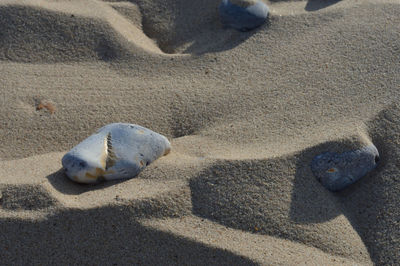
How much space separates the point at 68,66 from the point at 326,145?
51.9 inches

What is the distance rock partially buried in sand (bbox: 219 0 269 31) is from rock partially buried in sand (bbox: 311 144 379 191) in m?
0.93

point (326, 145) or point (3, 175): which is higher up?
point (326, 145)

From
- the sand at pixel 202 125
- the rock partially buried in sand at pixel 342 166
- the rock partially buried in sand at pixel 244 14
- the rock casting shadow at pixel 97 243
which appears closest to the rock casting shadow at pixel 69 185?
the sand at pixel 202 125

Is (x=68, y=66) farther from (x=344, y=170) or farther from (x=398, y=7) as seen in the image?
(x=398, y=7)

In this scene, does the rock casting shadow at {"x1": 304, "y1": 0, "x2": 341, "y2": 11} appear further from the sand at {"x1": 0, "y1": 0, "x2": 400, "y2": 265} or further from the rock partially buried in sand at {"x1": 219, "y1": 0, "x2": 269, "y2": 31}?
the rock partially buried in sand at {"x1": 219, "y1": 0, "x2": 269, "y2": 31}

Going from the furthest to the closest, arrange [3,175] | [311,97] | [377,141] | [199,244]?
[311,97] < [377,141] < [3,175] < [199,244]

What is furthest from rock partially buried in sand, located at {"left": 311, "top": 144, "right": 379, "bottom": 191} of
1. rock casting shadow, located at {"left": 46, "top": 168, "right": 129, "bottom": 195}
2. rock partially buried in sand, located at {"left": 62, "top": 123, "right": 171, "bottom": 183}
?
rock casting shadow, located at {"left": 46, "top": 168, "right": 129, "bottom": 195}

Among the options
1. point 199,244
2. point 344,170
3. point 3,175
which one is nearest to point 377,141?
point 344,170

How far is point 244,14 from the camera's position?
253cm

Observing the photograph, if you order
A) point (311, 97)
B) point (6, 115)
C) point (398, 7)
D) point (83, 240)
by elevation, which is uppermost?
point (398, 7)

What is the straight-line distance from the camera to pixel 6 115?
221 cm

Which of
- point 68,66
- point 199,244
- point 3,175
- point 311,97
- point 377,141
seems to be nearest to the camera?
point 199,244

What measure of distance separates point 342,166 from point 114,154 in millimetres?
873

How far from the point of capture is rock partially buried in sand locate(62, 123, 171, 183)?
5.90 feet
